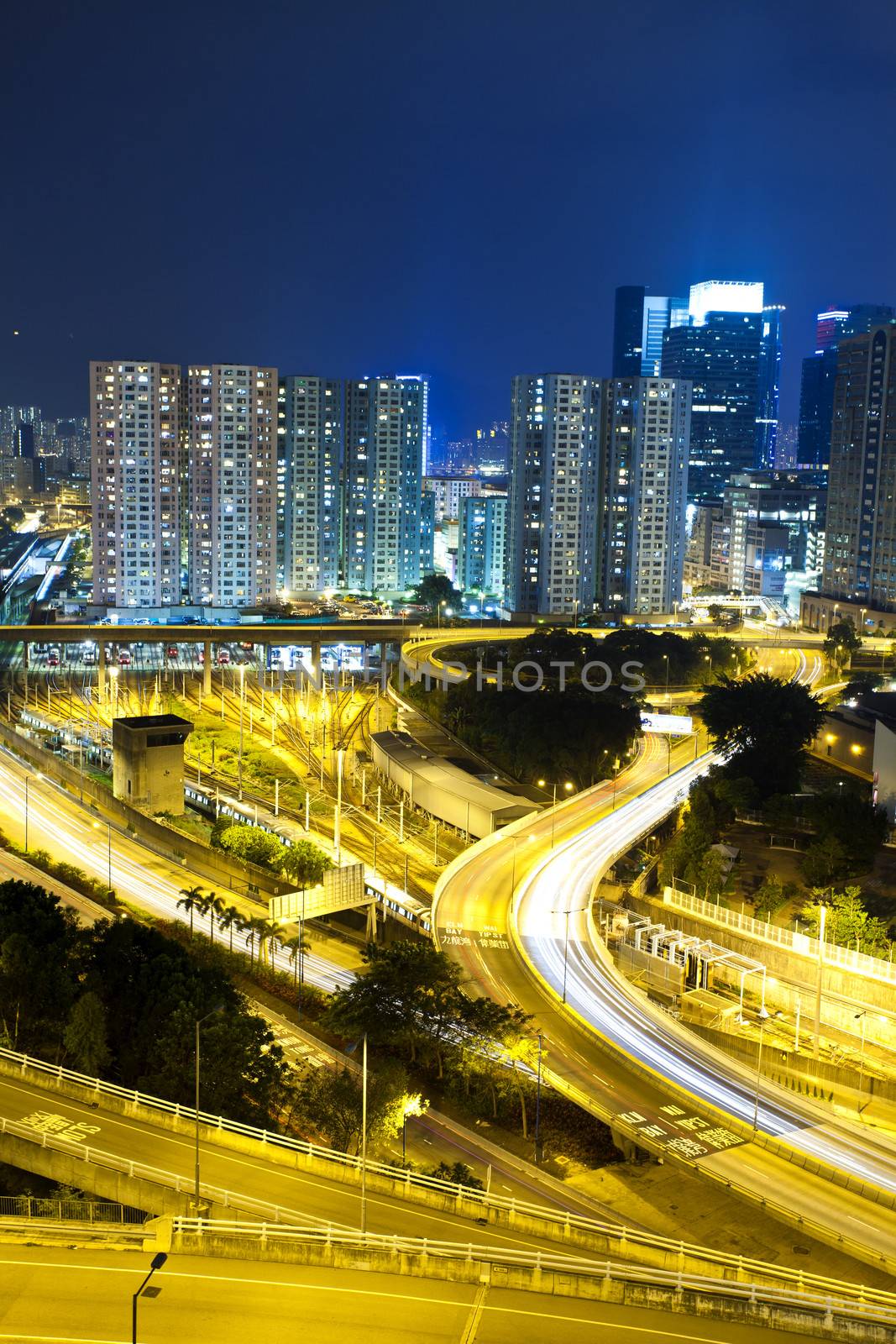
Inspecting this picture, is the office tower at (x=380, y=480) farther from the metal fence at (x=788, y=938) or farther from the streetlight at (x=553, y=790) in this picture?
the metal fence at (x=788, y=938)

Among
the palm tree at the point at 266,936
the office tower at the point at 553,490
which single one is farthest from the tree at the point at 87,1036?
the office tower at the point at 553,490

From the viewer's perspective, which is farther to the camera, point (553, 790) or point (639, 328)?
point (639, 328)

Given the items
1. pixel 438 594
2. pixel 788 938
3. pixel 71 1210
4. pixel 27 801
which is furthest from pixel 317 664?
pixel 71 1210

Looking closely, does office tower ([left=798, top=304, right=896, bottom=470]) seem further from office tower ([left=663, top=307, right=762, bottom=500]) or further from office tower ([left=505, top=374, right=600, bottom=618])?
office tower ([left=505, top=374, right=600, bottom=618])

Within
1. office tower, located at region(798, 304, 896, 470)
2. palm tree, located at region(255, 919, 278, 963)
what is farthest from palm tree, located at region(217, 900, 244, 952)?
office tower, located at region(798, 304, 896, 470)

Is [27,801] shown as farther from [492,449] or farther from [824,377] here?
[492,449]

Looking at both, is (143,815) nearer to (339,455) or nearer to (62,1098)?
(62,1098)
